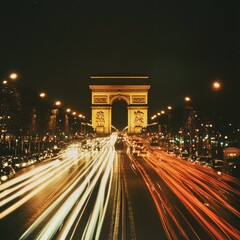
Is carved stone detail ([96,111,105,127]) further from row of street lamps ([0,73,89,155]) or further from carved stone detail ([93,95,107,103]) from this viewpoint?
row of street lamps ([0,73,89,155])

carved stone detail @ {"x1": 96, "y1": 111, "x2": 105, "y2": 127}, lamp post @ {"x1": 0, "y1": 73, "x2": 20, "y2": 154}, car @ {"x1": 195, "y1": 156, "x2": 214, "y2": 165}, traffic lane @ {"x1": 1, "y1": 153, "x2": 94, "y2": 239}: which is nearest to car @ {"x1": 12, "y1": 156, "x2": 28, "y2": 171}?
traffic lane @ {"x1": 1, "y1": 153, "x2": 94, "y2": 239}

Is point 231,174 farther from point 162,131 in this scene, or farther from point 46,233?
point 162,131

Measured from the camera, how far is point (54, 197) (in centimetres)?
1861

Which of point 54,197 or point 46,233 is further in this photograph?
point 54,197

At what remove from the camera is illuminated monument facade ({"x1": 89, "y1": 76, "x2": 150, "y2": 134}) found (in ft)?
456

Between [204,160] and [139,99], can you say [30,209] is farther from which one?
[139,99]

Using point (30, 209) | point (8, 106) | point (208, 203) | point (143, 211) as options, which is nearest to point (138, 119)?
point (8, 106)

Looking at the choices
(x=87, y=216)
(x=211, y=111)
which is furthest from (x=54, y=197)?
(x=211, y=111)

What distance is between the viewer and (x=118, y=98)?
463ft

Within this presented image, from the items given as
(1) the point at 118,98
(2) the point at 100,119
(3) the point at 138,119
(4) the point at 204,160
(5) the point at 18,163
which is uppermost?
(1) the point at 118,98

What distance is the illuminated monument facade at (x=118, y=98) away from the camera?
13912 cm

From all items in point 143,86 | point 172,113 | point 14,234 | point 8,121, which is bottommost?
point 14,234

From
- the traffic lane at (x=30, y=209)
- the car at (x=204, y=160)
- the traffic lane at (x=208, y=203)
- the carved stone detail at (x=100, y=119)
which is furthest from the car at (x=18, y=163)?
the carved stone detail at (x=100, y=119)

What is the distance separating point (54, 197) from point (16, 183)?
6136mm
